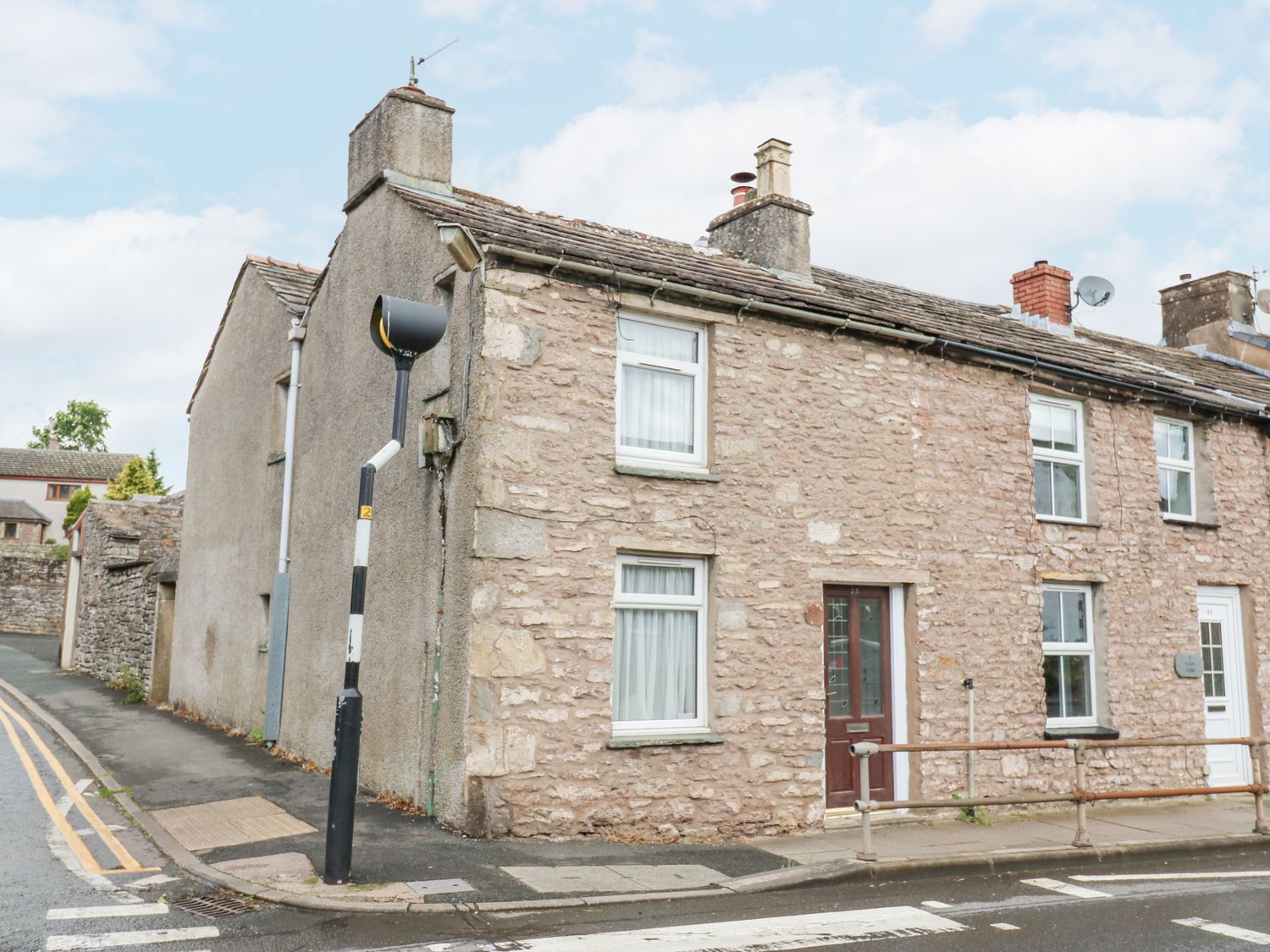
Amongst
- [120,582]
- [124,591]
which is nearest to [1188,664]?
[124,591]

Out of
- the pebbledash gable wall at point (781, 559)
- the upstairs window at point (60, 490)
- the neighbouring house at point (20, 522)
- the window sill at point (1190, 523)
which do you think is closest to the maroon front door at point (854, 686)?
the pebbledash gable wall at point (781, 559)

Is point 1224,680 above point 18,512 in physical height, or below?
below

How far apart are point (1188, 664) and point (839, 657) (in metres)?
5.56

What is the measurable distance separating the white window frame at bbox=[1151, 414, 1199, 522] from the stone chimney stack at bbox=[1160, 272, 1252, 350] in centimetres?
709

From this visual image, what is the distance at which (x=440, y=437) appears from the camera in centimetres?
944

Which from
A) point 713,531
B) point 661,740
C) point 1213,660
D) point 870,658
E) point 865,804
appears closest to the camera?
point 865,804

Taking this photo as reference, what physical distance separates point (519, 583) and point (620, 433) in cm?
189

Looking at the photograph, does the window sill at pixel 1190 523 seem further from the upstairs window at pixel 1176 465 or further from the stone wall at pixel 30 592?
the stone wall at pixel 30 592

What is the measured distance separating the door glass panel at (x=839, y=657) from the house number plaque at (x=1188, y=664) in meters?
5.22

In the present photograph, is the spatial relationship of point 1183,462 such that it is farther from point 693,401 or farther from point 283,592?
point 283,592

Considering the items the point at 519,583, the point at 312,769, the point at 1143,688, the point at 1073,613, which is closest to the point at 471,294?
the point at 519,583

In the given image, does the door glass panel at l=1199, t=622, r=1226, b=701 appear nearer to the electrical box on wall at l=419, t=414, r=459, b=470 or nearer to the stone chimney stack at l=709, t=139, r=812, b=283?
the stone chimney stack at l=709, t=139, r=812, b=283

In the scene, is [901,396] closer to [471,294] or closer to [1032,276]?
[471,294]

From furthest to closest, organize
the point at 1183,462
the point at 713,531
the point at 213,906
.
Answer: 1. the point at 1183,462
2. the point at 713,531
3. the point at 213,906
